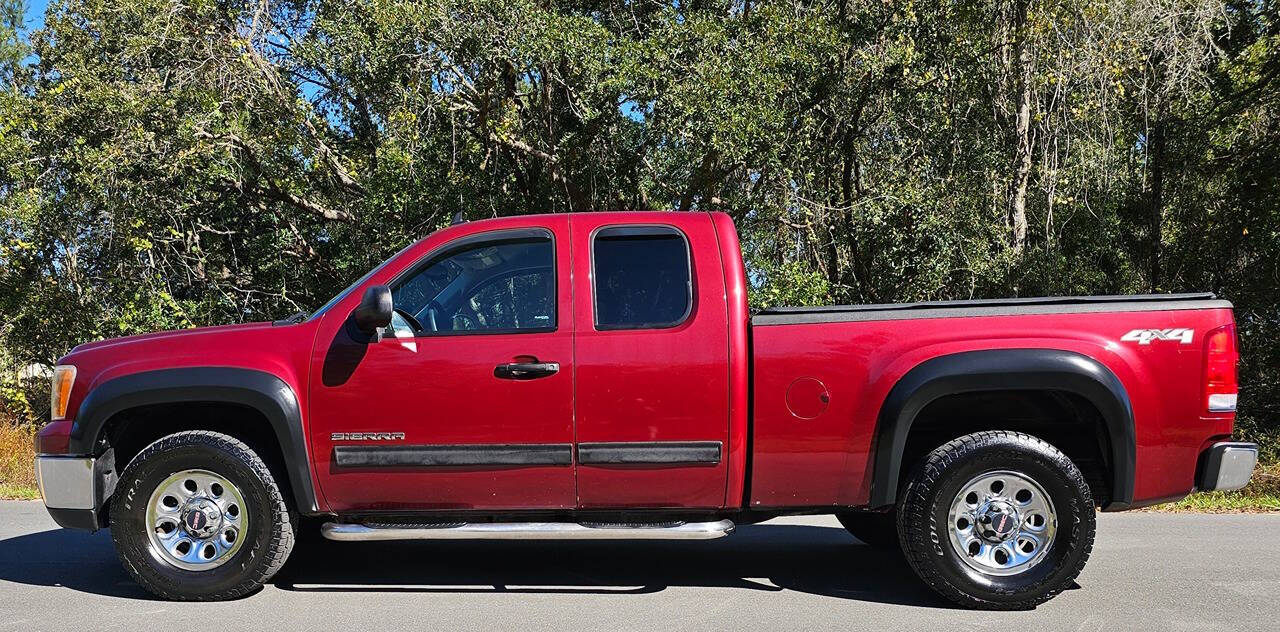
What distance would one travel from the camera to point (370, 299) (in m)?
4.86

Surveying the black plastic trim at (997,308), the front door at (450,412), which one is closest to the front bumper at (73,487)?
the front door at (450,412)

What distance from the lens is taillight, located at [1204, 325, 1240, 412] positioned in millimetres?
4875

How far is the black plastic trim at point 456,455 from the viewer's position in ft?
16.4

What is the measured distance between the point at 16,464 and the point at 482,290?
8.37m

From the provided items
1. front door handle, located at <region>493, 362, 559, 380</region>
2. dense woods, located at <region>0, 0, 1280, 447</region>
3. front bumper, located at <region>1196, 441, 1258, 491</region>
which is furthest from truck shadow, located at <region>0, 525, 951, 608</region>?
dense woods, located at <region>0, 0, 1280, 447</region>

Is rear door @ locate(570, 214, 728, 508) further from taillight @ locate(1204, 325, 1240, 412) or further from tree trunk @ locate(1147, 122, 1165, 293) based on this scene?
tree trunk @ locate(1147, 122, 1165, 293)

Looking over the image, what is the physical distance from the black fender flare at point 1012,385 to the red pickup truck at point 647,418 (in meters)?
0.01

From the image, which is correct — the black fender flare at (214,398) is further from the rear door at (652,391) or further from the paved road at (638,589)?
the rear door at (652,391)

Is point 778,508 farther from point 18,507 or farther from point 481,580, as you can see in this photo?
point 18,507

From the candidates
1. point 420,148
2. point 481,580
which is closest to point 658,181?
point 420,148

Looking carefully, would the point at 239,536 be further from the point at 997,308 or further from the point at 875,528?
the point at 997,308

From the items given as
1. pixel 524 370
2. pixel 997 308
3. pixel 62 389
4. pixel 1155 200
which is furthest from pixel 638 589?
pixel 1155 200

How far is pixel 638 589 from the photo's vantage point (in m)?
5.46

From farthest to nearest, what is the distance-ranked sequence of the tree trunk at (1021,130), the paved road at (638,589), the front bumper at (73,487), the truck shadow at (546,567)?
the tree trunk at (1021,130) → the truck shadow at (546,567) → the front bumper at (73,487) → the paved road at (638,589)
